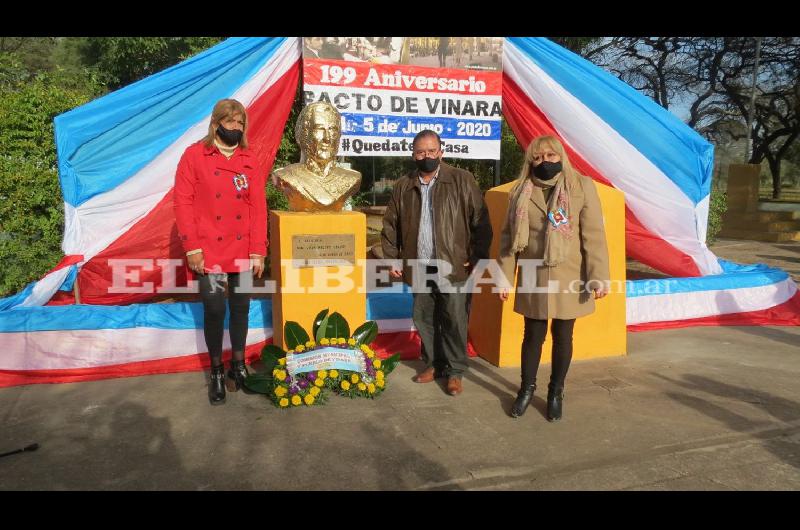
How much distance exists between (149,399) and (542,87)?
377cm

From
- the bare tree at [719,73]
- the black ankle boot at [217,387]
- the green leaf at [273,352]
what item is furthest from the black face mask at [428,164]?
the bare tree at [719,73]

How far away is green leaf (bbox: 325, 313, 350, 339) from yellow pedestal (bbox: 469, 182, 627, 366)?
1130mm

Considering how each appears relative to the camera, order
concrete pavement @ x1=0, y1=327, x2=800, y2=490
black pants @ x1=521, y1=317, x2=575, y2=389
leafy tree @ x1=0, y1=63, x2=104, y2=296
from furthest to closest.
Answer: leafy tree @ x1=0, y1=63, x2=104, y2=296, black pants @ x1=521, y1=317, x2=575, y2=389, concrete pavement @ x1=0, y1=327, x2=800, y2=490

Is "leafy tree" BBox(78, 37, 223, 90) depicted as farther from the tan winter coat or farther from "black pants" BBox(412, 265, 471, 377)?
the tan winter coat

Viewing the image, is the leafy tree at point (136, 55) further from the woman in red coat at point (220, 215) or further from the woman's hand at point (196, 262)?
the woman's hand at point (196, 262)

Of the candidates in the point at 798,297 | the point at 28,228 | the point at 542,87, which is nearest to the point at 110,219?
the point at 28,228

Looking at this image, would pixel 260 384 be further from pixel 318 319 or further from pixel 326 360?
pixel 318 319

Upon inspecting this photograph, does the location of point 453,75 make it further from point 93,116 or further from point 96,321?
point 96,321

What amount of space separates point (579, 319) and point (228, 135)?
2.67 metres

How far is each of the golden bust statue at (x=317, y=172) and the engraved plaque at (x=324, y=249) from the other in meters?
0.22

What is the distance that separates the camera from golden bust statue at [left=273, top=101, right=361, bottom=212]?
3.53 m

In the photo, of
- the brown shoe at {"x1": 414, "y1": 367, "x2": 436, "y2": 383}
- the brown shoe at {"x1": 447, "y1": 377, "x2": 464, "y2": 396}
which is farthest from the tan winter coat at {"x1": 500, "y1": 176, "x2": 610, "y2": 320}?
the brown shoe at {"x1": 414, "y1": 367, "x2": 436, "y2": 383}

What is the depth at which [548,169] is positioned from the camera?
2.93 m

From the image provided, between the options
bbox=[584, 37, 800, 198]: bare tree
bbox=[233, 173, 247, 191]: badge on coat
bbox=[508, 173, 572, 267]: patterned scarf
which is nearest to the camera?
bbox=[508, 173, 572, 267]: patterned scarf
